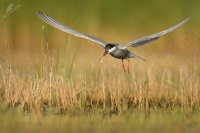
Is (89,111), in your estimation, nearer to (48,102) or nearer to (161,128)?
(48,102)

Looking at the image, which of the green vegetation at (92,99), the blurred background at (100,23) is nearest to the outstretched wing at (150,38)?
the green vegetation at (92,99)

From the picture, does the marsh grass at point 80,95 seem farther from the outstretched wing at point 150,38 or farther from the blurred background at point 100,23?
the blurred background at point 100,23

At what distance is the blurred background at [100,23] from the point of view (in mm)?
18969

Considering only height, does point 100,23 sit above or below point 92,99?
above

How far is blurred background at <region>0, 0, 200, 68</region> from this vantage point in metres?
19.0

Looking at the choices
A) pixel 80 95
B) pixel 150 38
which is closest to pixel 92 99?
pixel 80 95

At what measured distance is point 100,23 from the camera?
19.5m

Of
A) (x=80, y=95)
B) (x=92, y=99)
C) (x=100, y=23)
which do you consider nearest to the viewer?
(x=80, y=95)

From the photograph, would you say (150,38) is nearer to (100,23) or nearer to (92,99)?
(92,99)

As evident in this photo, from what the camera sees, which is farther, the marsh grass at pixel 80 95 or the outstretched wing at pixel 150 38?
the outstretched wing at pixel 150 38

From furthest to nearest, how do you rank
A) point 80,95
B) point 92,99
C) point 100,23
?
1. point 100,23
2. point 92,99
3. point 80,95

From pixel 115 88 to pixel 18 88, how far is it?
4.58 ft

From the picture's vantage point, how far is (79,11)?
19.3 m

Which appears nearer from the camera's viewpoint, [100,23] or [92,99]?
[92,99]
